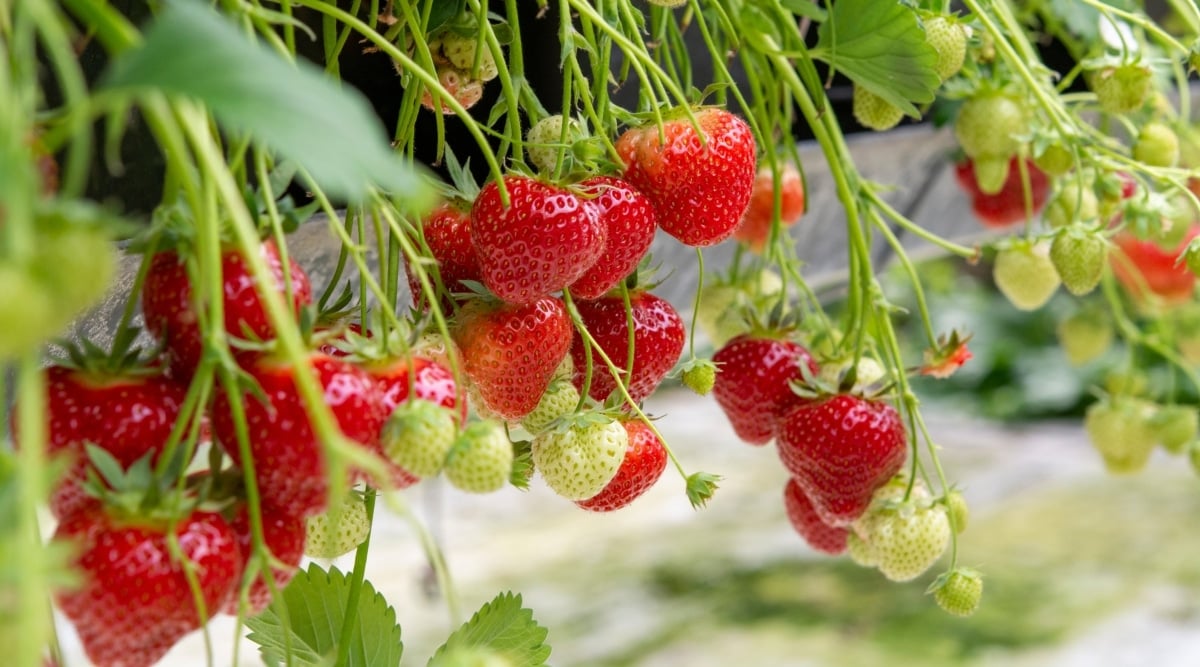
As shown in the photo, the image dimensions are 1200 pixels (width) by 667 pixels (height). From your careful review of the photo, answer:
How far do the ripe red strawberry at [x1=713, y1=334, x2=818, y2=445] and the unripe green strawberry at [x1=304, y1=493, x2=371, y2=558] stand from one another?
23cm

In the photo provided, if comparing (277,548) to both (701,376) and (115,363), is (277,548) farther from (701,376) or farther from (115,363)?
(701,376)

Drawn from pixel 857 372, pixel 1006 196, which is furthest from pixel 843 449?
pixel 1006 196

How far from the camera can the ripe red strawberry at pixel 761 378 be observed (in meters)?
0.61

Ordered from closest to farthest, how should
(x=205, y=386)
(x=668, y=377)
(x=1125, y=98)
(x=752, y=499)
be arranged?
(x=205, y=386)
(x=668, y=377)
(x=1125, y=98)
(x=752, y=499)

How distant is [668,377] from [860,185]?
14 centimetres

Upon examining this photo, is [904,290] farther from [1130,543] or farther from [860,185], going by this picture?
[860,185]

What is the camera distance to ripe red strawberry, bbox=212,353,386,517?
311mm

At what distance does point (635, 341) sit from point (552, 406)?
0.05 m

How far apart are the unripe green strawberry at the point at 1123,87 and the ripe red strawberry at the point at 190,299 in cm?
48

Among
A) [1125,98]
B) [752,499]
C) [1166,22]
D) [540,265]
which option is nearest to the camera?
[540,265]

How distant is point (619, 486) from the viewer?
50 cm

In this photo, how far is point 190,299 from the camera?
0.31 meters

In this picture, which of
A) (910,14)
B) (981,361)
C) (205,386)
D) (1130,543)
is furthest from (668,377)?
(981,361)

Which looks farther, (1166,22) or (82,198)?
(1166,22)
